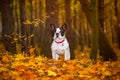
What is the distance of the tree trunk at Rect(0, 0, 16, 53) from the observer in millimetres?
11375

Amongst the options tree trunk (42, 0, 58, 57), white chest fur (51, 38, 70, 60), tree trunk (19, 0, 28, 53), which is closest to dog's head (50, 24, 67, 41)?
white chest fur (51, 38, 70, 60)

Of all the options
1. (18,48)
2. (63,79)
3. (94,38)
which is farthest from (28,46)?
(63,79)

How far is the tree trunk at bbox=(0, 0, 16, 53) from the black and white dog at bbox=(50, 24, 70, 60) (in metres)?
1.83

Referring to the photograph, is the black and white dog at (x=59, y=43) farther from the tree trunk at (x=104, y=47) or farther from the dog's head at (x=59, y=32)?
the tree trunk at (x=104, y=47)

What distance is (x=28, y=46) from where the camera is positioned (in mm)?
11758

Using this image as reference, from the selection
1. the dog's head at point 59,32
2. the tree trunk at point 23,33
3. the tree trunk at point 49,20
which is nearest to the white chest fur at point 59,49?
the dog's head at point 59,32

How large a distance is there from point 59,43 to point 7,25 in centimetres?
244

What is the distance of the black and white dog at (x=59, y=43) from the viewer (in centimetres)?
1000

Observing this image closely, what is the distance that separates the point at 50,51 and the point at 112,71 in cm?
328

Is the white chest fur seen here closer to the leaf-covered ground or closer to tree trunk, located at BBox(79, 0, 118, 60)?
the leaf-covered ground

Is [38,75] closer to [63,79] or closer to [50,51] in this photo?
[63,79]

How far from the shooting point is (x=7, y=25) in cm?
1147

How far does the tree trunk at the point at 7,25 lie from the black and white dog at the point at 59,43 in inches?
71.9

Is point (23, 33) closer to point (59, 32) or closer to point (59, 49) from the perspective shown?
point (59, 49)
